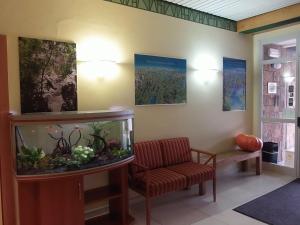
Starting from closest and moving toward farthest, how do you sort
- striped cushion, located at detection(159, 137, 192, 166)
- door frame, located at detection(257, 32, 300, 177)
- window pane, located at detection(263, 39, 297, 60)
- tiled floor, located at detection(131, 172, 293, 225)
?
tiled floor, located at detection(131, 172, 293, 225) < striped cushion, located at detection(159, 137, 192, 166) < door frame, located at detection(257, 32, 300, 177) < window pane, located at detection(263, 39, 297, 60)

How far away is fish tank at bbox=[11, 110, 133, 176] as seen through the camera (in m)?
2.24

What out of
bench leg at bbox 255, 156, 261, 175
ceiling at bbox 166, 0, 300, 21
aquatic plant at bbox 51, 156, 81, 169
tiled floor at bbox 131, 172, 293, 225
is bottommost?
tiled floor at bbox 131, 172, 293, 225

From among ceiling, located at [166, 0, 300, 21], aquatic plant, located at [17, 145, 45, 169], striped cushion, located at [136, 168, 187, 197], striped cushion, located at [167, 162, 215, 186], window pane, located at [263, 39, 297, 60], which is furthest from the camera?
window pane, located at [263, 39, 297, 60]

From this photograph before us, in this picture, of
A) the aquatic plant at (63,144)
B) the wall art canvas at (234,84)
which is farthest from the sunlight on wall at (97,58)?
the wall art canvas at (234,84)

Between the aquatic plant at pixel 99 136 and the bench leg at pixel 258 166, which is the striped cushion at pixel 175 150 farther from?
the bench leg at pixel 258 166

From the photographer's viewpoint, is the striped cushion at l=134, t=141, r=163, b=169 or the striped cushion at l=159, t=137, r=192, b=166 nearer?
the striped cushion at l=134, t=141, r=163, b=169

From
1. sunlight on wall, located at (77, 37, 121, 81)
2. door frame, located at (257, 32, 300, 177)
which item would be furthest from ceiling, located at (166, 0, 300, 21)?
sunlight on wall, located at (77, 37, 121, 81)

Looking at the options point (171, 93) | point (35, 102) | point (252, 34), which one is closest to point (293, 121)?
point (252, 34)

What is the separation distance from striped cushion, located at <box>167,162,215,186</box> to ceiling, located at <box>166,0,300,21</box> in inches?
101

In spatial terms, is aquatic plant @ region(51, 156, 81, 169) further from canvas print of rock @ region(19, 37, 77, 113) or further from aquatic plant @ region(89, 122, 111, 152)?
canvas print of rock @ region(19, 37, 77, 113)

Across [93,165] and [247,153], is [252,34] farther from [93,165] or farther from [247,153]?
[93,165]

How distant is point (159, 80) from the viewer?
388 cm

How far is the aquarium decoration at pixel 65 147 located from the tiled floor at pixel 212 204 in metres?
1.19

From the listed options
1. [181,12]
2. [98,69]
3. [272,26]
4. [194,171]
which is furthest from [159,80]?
[272,26]
